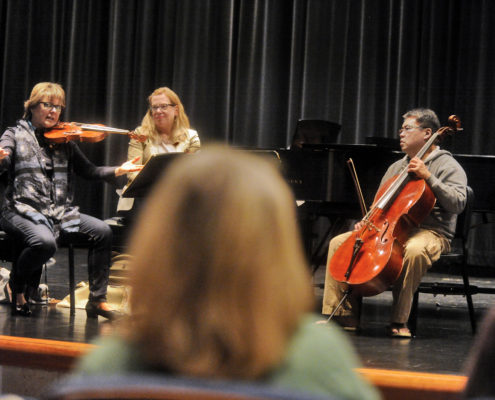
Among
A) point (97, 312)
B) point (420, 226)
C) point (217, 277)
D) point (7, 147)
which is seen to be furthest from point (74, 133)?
point (217, 277)

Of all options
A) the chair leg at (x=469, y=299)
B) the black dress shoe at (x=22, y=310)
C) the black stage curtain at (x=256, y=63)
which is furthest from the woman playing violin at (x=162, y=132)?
the black stage curtain at (x=256, y=63)

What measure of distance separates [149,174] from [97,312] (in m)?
0.79

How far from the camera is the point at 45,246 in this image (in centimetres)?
374

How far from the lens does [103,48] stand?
25.0 feet

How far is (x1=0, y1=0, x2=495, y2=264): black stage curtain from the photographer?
21.8 feet

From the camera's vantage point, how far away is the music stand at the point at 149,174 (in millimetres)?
3648

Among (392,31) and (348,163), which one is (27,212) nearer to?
(348,163)

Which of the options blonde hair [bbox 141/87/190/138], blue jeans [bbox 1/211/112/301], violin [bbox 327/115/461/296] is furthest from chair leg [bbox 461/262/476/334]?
blue jeans [bbox 1/211/112/301]

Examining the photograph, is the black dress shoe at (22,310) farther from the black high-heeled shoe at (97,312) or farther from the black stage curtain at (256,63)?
the black stage curtain at (256,63)

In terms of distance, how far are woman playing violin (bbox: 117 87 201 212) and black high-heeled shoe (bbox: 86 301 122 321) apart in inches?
25.2

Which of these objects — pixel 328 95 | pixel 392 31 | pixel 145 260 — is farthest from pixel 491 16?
pixel 145 260

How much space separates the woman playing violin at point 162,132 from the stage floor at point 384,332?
85cm

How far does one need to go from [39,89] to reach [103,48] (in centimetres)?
379

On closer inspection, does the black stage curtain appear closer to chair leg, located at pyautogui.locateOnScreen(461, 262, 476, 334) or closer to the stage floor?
the stage floor
